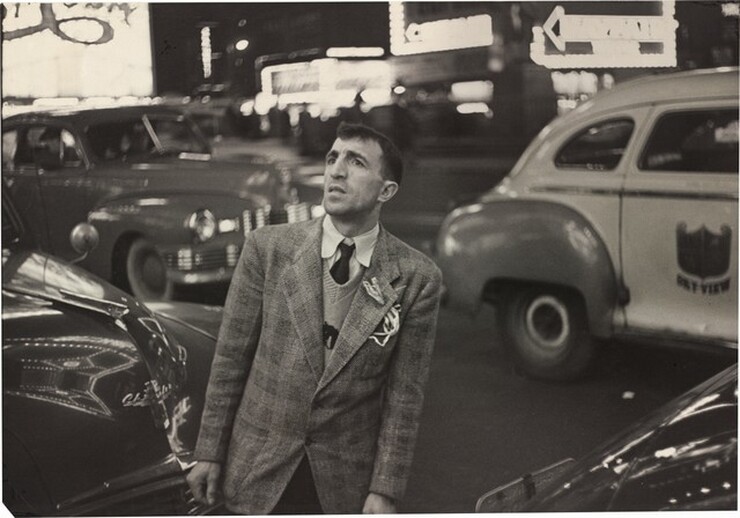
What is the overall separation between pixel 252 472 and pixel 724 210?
215cm

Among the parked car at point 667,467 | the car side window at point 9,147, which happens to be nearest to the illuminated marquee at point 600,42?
the parked car at point 667,467

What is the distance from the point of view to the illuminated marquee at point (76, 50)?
3.77 m

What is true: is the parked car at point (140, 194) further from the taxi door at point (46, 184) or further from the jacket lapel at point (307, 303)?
the jacket lapel at point (307, 303)

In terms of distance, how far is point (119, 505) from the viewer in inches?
138

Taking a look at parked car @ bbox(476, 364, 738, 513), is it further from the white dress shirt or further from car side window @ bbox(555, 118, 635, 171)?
car side window @ bbox(555, 118, 635, 171)

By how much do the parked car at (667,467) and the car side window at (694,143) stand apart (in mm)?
1053

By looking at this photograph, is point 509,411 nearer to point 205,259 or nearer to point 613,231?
point 613,231

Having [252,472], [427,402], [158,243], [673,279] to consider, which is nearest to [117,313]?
[158,243]

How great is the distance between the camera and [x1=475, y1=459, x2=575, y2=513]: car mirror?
3.04m

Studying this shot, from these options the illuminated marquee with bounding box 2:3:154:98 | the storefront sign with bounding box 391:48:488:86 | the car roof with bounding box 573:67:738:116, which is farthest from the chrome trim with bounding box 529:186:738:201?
the illuminated marquee with bounding box 2:3:154:98

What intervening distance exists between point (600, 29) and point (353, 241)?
146cm

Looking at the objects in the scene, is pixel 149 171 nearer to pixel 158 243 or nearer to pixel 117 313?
pixel 158 243

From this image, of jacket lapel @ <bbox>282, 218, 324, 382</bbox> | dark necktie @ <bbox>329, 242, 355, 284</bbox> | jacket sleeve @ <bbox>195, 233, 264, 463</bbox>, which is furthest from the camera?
dark necktie @ <bbox>329, 242, 355, 284</bbox>

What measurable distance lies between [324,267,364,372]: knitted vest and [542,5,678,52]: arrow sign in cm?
141
